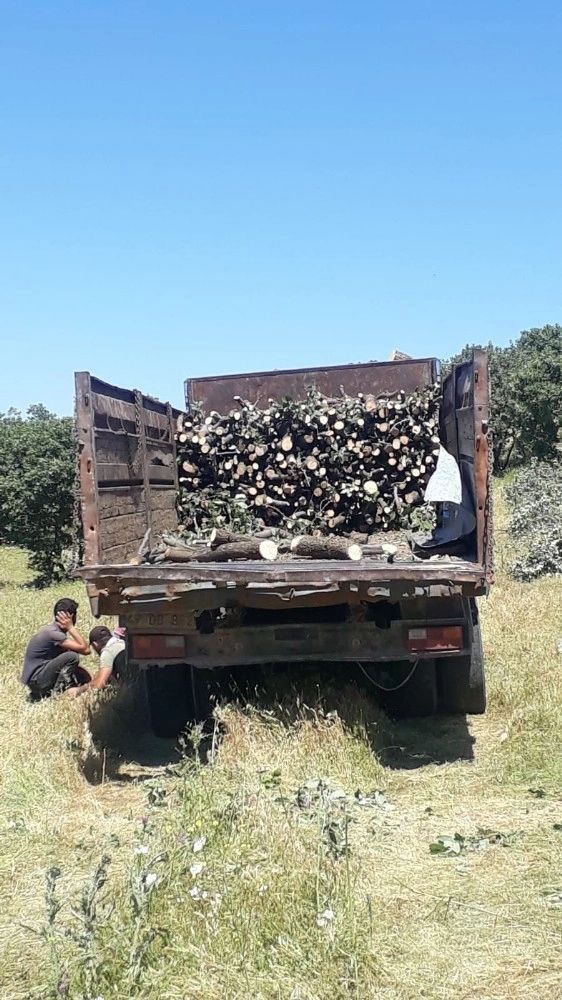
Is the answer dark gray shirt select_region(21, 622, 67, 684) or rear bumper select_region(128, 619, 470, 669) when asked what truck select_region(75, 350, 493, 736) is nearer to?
rear bumper select_region(128, 619, 470, 669)

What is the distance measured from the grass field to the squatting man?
621 millimetres

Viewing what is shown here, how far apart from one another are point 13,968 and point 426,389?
21.4 feet

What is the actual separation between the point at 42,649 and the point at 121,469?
186cm

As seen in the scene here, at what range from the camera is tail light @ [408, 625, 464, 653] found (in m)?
5.21

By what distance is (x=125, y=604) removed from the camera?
16.7 ft

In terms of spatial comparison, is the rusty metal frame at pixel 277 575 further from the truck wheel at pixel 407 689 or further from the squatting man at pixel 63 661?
the squatting man at pixel 63 661

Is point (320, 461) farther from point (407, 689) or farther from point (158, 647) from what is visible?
point (158, 647)

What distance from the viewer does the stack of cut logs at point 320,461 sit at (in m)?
8.33

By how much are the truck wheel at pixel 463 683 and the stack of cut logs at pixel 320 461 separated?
2513mm

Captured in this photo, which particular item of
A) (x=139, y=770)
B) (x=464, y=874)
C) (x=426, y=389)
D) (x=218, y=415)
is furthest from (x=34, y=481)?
(x=464, y=874)

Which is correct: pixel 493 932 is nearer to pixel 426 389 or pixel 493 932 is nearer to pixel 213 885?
pixel 213 885

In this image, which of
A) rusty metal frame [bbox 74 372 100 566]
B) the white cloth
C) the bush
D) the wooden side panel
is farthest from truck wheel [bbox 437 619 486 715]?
the bush

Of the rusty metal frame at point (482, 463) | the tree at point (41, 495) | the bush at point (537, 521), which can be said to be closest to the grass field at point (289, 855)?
the rusty metal frame at point (482, 463)

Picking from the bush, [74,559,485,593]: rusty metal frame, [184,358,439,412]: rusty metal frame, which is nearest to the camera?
[74,559,485,593]: rusty metal frame
